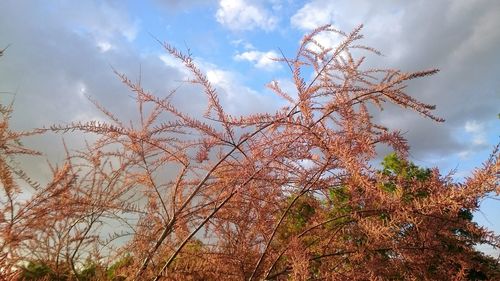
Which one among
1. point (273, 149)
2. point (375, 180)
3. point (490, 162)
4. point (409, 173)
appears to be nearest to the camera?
point (490, 162)

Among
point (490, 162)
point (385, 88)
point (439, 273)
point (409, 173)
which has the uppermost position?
point (409, 173)

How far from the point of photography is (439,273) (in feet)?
11.0

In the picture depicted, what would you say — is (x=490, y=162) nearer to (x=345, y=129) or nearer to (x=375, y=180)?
(x=375, y=180)

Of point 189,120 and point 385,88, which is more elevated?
point 385,88

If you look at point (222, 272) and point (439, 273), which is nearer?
point (439, 273)

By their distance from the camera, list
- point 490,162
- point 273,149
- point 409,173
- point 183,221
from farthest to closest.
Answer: point 409,173
point 183,221
point 273,149
point 490,162

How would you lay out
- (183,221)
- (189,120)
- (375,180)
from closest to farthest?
(375,180) < (189,120) < (183,221)

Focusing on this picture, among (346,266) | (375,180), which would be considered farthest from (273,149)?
(346,266)

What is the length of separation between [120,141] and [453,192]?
2561 mm

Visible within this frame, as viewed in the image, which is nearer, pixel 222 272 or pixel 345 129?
pixel 345 129

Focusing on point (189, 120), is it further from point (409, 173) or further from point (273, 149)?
point (409, 173)

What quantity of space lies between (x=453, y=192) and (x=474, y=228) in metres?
0.75

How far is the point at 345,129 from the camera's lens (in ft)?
10.7

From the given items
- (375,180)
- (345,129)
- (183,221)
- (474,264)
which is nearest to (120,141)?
(183,221)
